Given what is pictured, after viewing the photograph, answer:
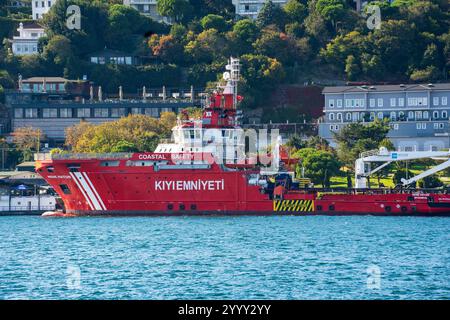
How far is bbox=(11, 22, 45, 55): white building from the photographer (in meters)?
117

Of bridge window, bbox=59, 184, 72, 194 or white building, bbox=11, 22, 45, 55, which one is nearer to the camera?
bridge window, bbox=59, 184, 72, 194

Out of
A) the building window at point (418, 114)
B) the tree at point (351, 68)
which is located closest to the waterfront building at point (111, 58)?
the tree at point (351, 68)

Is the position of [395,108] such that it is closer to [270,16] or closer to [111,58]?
[270,16]

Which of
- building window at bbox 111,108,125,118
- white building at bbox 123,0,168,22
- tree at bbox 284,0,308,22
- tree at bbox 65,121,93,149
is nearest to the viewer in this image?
tree at bbox 65,121,93,149

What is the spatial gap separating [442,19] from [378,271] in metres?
77.6

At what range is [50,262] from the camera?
49.3 metres

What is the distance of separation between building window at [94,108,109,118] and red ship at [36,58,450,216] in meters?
30.5

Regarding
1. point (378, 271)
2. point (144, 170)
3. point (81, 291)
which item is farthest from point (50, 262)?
point (144, 170)

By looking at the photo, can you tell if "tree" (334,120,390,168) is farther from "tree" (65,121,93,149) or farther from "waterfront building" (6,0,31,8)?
"waterfront building" (6,0,31,8)

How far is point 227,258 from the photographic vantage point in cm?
4994

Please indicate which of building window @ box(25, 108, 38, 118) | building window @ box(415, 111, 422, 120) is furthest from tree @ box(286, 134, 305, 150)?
building window @ box(25, 108, 38, 118)

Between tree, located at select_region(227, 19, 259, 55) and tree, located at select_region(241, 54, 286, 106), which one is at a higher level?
tree, located at select_region(227, 19, 259, 55)

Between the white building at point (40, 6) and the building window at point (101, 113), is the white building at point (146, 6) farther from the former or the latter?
the building window at point (101, 113)

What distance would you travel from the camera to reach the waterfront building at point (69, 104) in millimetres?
104938
